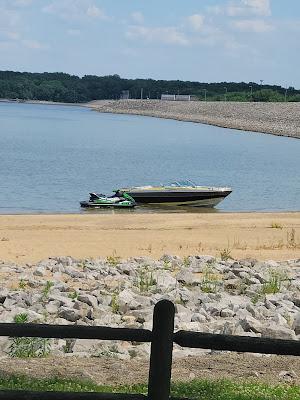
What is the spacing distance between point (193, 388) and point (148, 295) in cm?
594

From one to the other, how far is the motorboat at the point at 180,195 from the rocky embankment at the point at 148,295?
18874mm

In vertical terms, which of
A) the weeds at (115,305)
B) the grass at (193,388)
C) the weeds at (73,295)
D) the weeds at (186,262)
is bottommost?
the weeds at (186,262)

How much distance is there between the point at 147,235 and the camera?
25.1 meters

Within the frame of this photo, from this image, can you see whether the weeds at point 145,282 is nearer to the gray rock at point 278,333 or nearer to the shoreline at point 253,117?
the gray rock at point 278,333

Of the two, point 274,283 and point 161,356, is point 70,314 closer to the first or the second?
point 274,283

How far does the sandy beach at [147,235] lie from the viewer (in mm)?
20875

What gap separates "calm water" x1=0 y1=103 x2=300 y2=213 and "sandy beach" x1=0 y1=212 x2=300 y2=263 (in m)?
5.71

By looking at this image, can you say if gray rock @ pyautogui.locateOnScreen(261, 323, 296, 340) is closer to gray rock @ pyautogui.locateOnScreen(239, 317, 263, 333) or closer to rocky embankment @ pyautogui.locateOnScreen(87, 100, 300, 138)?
gray rock @ pyautogui.locateOnScreen(239, 317, 263, 333)

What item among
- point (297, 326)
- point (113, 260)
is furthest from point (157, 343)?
point (113, 260)

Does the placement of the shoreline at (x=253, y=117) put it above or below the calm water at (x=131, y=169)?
below

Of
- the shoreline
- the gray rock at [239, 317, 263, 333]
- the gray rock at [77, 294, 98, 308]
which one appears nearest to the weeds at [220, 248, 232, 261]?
the gray rock at [77, 294, 98, 308]

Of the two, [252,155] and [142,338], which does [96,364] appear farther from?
[252,155]

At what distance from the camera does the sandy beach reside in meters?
20.9

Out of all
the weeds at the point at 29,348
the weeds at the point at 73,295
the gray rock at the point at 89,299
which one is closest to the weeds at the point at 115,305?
the gray rock at the point at 89,299
